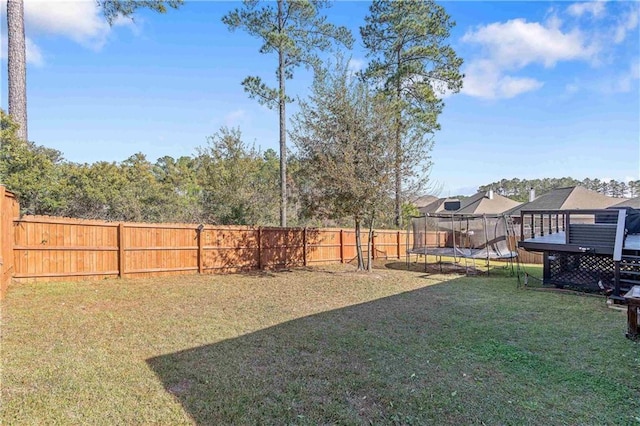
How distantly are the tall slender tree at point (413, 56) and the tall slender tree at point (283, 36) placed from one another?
437cm

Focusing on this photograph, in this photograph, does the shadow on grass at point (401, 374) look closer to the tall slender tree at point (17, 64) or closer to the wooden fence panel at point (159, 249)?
the wooden fence panel at point (159, 249)

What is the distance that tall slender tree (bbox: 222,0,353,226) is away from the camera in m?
12.4

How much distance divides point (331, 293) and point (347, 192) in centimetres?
278

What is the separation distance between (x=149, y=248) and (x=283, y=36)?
862cm

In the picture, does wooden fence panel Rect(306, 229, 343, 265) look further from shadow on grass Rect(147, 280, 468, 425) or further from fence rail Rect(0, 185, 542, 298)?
shadow on grass Rect(147, 280, 468, 425)

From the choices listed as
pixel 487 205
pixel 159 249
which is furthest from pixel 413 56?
pixel 159 249

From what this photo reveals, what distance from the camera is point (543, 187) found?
47.3 m

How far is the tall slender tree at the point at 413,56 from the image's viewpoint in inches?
633

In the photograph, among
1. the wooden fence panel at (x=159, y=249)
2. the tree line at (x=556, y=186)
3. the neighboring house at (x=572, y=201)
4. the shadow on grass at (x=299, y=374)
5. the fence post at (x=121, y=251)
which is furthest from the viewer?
the tree line at (x=556, y=186)

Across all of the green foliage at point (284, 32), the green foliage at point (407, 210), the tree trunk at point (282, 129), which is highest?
the green foliage at point (284, 32)

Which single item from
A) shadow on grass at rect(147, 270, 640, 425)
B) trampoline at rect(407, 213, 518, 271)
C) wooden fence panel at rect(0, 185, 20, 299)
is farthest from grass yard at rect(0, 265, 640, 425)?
trampoline at rect(407, 213, 518, 271)

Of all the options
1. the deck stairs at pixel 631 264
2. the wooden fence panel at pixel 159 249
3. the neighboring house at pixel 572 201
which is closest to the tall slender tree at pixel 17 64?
the wooden fence panel at pixel 159 249

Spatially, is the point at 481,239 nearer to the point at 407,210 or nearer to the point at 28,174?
the point at 407,210

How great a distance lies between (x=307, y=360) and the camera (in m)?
3.58
